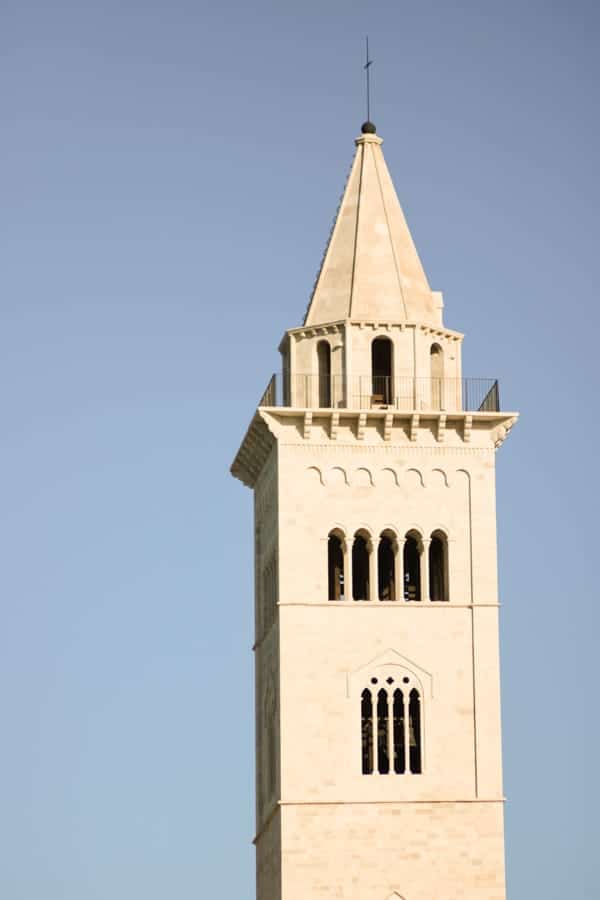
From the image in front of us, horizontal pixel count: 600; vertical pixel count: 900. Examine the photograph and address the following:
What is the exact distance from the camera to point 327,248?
224 ft

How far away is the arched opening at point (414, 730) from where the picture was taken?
63.9 meters

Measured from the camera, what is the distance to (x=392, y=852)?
206ft

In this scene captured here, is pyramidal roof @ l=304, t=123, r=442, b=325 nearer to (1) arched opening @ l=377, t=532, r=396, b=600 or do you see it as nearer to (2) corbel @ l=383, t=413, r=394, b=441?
(2) corbel @ l=383, t=413, r=394, b=441

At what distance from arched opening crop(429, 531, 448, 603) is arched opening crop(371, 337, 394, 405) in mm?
3725

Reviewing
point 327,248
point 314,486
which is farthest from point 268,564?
point 327,248

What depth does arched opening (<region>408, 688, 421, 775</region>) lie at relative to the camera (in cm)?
6388

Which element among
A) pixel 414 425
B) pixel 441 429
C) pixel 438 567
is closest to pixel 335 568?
pixel 438 567

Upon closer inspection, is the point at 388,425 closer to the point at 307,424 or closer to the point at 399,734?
the point at 307,424

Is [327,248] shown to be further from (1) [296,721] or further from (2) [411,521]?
(1) [296,721]

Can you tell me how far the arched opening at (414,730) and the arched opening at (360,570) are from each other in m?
3.08

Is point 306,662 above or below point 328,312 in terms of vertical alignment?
below

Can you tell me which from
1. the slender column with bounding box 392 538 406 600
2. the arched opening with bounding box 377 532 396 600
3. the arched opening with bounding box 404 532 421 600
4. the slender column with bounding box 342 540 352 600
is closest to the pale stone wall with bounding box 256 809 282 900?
the slender column with bounding box 342 540 352 600

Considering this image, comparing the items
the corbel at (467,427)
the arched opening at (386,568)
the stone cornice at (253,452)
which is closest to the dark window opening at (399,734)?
the arched opening at (386,568)

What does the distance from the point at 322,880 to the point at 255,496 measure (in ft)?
38.5
